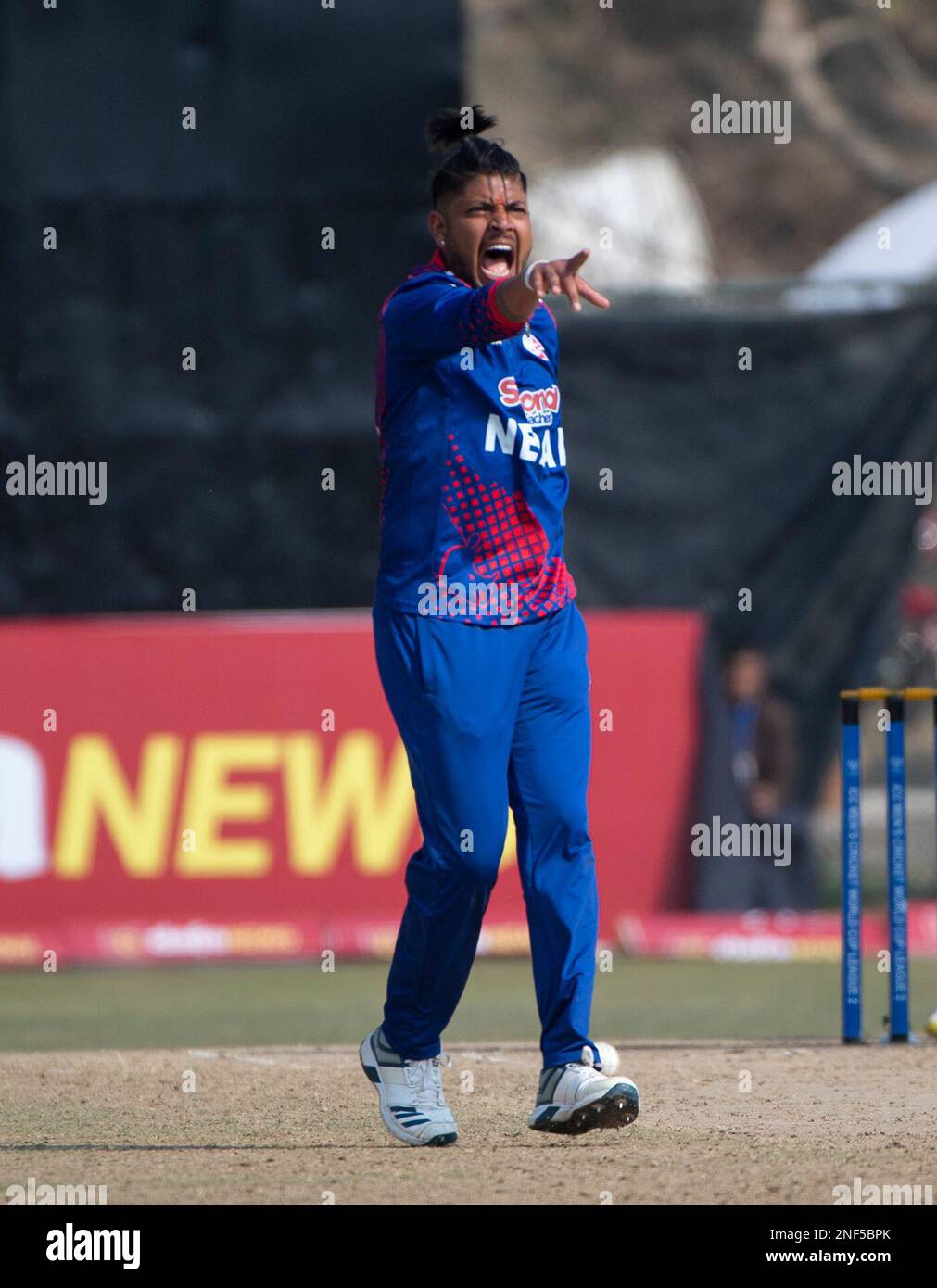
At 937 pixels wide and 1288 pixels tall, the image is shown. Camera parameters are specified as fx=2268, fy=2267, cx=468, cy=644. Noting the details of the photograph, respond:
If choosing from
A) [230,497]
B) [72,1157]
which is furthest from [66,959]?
[72,1157]

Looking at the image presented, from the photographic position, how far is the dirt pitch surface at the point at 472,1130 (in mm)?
5254

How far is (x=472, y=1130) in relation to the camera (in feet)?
20.1

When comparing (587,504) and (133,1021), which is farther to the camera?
(587,504)

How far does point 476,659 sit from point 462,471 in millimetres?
480

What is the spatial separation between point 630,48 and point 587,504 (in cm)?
1508

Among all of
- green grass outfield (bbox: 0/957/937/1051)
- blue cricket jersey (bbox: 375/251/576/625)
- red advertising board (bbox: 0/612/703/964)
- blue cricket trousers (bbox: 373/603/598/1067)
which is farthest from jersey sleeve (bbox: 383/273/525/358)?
red advertising board (bbox: 0/612/703/964)

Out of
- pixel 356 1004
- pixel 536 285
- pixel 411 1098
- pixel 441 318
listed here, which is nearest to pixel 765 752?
pixel 356 1004

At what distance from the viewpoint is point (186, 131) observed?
43.2 feet

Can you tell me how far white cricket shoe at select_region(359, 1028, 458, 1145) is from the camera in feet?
19.2

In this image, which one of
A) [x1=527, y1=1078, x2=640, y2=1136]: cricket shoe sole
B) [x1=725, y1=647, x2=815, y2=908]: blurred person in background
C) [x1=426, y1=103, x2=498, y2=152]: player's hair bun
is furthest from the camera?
[x1=725, y1=647, x2=815, y2=908]: blurred person in background

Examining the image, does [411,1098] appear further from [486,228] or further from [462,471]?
[486,228]

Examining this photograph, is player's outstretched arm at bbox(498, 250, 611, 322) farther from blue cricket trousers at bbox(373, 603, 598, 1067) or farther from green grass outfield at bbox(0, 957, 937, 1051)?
green grass outfield at bbox(0, 957, 937, 1051)
